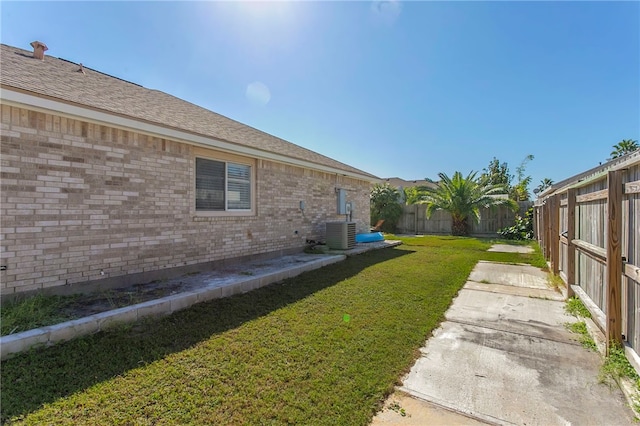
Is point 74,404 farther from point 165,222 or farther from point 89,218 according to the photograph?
point 165,222

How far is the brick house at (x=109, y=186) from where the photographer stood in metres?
4.12

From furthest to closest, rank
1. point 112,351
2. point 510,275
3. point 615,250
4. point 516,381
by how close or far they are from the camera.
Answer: point 510,275 → point 112,351 → point 615,250 → point 516,381

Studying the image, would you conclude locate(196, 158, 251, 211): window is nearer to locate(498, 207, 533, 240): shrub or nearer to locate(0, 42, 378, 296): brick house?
locate(0, 42, 378, 296): brick house

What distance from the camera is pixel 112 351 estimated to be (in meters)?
3.13

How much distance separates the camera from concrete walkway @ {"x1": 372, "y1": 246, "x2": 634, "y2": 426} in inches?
92.5

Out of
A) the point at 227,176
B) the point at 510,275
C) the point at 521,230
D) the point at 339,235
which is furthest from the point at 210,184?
the point at 521,230

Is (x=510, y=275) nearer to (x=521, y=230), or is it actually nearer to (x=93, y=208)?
(x=93, y=208)

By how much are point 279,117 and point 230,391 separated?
1132 centimetres

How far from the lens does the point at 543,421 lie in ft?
7.50

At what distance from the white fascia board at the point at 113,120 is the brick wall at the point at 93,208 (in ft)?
0.46

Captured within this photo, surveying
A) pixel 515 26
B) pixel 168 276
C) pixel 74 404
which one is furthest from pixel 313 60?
pixel 74 404

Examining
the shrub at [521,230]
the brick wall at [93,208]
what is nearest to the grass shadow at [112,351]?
the brick wall at [93,208]

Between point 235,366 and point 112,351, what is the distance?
4.56 feet

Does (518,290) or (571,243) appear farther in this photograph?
(518,290)
